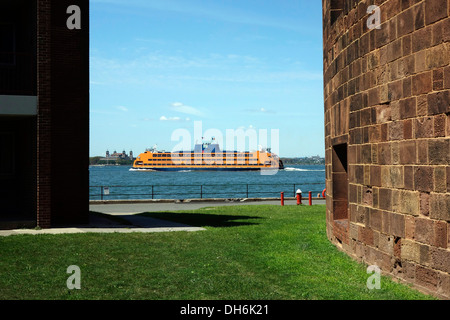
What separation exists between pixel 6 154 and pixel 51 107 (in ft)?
15.1

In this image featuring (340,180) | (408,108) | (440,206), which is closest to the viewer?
(440,206)

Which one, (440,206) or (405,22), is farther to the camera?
(405,22)

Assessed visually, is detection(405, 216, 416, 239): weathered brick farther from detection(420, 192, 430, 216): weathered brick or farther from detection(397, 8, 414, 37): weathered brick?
detection(397, 8, 414, 37): weathered brick

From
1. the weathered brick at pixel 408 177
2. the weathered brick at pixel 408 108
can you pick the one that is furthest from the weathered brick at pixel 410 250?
the weathered brick at pixel 408 108

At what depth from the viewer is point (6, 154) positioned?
19.8m

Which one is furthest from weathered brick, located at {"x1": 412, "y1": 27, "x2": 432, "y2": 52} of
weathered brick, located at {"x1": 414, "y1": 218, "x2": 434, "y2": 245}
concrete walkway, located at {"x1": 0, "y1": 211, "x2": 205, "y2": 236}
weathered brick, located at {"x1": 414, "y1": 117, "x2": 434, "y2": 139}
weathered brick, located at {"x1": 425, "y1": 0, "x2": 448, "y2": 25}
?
concrete walkway, located at {"x1": 0, "y1": 211, "x2": 205, "y2": 236}

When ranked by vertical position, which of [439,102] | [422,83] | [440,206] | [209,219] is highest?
[422,83]

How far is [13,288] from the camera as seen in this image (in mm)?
8414

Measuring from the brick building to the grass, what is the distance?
261 cm

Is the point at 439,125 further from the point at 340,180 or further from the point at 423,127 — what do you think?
the point at 340,180

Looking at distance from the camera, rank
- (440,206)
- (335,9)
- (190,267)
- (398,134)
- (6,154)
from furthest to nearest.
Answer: (6,154) < (335,9) < (190,267) < (398,134) < (440,206)

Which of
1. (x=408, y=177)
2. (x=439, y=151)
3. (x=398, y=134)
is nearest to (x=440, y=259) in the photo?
(x=408, y=177)
